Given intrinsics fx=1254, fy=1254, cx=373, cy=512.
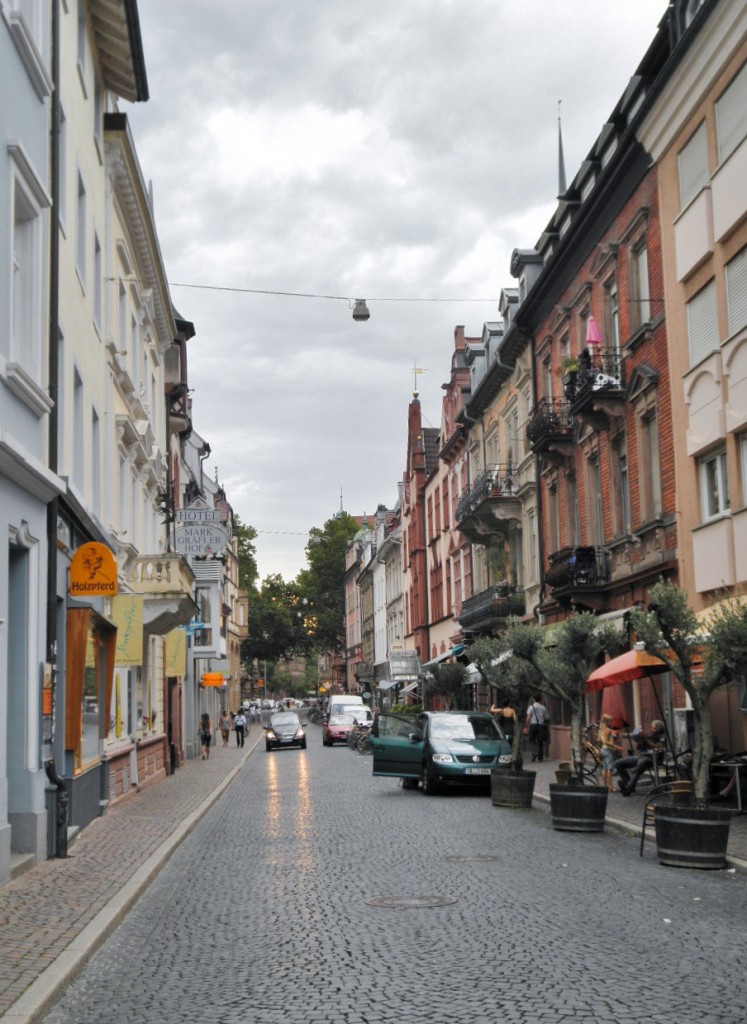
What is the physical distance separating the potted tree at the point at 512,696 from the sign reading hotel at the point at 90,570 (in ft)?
26.1

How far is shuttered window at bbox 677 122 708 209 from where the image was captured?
21219mm

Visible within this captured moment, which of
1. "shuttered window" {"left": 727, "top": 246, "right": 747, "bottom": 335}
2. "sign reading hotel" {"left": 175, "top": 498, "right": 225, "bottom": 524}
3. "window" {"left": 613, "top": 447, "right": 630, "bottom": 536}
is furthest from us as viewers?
"sign reading hotel" {"left": 175, "top": 498, "right": 225, "bottom": 524}

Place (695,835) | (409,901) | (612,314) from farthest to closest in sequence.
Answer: (612,314) → (695,835) → (409,901)

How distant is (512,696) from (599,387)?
23.0 feet

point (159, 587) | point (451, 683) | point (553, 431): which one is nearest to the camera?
point (159, 587)

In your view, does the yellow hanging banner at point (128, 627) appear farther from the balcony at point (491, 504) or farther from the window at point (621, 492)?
the balcony at point (491, 504)

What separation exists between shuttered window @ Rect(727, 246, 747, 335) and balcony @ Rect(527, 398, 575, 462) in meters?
9.91

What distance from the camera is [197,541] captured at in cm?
3022

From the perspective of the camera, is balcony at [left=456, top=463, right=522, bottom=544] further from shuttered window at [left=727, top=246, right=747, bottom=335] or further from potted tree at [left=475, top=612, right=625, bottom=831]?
shuttered window at [left=727, top=246, right=747, bottom=335]

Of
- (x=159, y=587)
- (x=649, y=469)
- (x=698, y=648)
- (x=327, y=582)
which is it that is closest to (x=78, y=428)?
(x=159, y=587)

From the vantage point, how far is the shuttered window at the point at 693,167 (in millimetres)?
21219

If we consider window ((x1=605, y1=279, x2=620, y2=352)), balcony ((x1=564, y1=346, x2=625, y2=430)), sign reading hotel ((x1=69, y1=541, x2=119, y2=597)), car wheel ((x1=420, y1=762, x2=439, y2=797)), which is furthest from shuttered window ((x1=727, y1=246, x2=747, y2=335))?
sign reading hotel ((x1=69, y1=541, x2=119, y2=597))

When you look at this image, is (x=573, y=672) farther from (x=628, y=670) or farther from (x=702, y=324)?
(x=702, y=324)

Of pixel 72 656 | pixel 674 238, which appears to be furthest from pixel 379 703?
pixel 72 656
